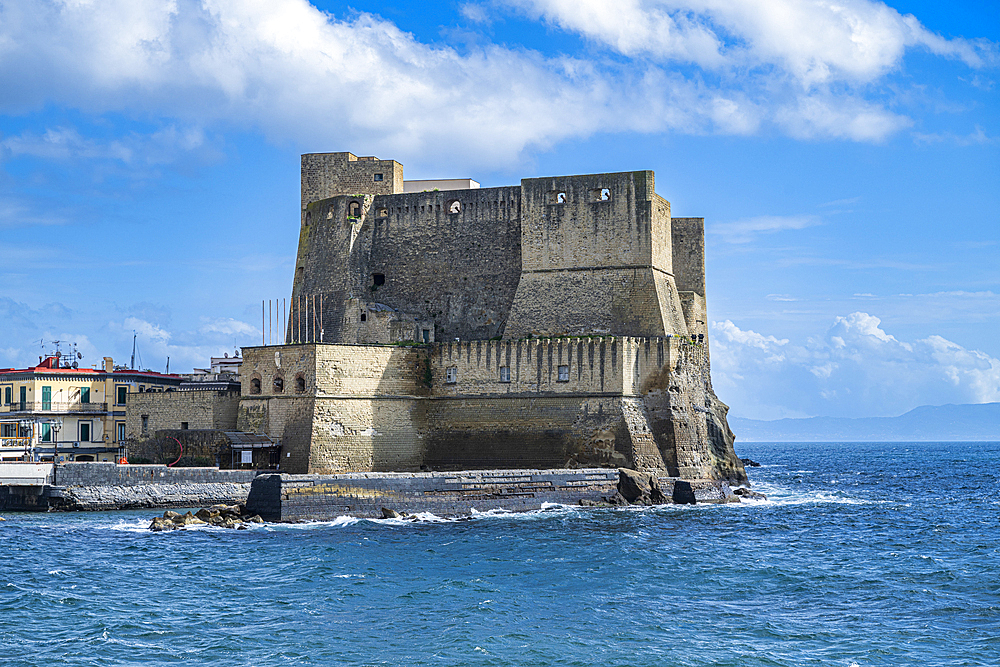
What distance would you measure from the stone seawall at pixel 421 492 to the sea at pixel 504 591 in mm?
624

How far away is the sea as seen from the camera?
1636 cm

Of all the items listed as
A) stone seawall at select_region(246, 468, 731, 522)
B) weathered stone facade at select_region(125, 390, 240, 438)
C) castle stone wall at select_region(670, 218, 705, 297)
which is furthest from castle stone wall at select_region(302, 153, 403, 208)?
stone seawall at select_region(246, 468, 731, 522)

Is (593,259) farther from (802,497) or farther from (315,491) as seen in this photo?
(315,491)

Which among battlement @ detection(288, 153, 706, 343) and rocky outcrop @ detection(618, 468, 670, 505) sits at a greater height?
battlement @ detection(288, 153, 706, 343)

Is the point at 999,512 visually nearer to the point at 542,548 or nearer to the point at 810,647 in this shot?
the point at 542,548

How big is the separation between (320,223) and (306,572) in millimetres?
22740

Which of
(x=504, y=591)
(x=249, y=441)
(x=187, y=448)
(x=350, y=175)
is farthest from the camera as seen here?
(x=350, y=175)

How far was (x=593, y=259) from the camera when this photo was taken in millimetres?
38062

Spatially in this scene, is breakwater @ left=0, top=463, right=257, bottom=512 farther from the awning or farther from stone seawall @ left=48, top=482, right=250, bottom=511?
the awning

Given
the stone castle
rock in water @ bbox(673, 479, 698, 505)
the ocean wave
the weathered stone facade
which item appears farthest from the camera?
the ocean wave

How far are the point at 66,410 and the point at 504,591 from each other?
1045 inches

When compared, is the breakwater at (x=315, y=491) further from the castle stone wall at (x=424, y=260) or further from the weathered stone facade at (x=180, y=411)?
the castle stone wall at (x=424, y=260)

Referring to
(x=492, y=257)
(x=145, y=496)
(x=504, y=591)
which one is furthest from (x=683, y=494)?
(x=145, y=496)

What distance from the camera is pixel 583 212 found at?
38125 millimetres
